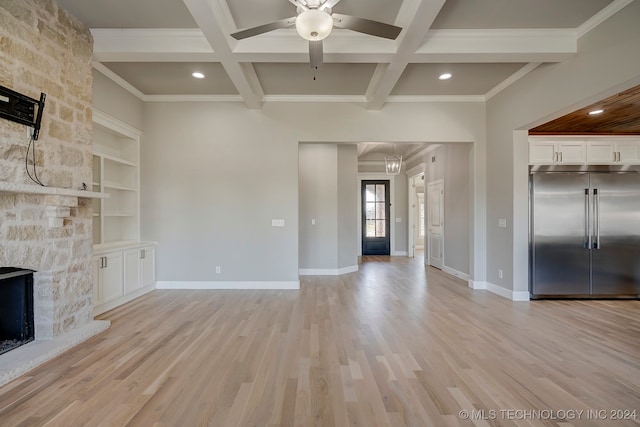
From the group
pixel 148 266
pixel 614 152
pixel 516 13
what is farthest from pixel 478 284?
pixel 148 266

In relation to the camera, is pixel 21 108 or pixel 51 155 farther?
pixel 51 155

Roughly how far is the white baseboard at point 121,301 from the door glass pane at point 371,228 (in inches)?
237

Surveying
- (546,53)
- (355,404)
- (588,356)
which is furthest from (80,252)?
(546,53)

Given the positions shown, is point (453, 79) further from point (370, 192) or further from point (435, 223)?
point (370, 192)

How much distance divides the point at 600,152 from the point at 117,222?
24.7 ft

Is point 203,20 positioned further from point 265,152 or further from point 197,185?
point 197,185

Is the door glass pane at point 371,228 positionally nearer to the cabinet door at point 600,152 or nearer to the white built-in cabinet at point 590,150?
the white built-in cabinet at point 590,150

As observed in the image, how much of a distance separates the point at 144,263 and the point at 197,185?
1461 mm

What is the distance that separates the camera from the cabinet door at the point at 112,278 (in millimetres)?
3611

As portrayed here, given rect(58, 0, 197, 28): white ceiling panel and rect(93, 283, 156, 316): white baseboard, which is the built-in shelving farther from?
rect(58, 0, 197, 28): white ceiling panel

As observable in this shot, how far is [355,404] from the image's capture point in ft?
6.16

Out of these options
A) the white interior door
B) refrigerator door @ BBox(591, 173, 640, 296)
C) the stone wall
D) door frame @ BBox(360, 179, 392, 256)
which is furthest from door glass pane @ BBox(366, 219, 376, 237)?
the stone wall

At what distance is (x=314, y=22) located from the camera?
212 cm

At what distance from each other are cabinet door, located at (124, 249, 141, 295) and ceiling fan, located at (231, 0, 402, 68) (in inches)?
134
